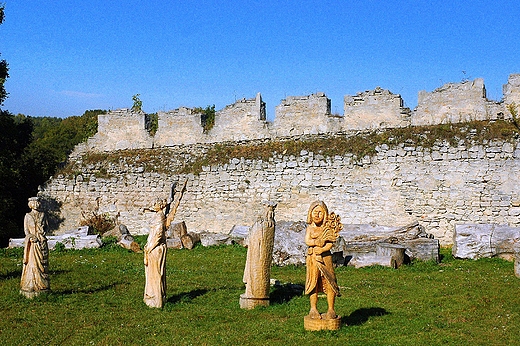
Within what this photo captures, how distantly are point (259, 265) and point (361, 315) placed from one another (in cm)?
208

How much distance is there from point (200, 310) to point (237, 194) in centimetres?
1118

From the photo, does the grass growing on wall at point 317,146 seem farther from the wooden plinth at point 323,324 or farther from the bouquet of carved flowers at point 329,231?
the wooden plinth at point 323,324

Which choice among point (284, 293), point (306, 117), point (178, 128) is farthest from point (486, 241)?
point (178, 128)

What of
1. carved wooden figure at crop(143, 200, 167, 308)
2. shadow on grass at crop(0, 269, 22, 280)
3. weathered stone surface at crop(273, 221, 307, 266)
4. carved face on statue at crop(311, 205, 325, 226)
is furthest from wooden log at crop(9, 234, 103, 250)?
carved face on statue at crop(311, 205, 325, 226)

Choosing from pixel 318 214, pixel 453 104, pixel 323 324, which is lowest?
pixel 323 324

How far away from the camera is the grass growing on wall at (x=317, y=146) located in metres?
17.8

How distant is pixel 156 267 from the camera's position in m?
10.4

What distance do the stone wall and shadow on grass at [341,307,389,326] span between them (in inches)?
418

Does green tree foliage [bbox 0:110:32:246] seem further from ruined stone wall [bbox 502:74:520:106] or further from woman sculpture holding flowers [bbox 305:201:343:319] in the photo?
ruined stone wall [bbox 502:74:520:106]

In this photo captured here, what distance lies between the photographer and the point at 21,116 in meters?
79.1

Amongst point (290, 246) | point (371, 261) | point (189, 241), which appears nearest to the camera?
point (371, 261)

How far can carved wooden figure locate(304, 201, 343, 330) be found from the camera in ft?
27.3

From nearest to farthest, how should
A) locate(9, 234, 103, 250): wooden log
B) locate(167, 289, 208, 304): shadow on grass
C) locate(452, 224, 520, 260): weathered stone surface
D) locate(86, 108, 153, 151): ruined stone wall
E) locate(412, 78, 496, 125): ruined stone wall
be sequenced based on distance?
locate(167, 289, 208, 304): shadow on grass, locate(452, 224, 520, 260): weathered stone surface, locate(412, 78, 496, 125): ruined stone wall, locate(9, 234, 103, 250): wooden log, locate(86, 108, 153, 151): ruined stone wall

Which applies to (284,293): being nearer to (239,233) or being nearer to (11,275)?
(11,275)
